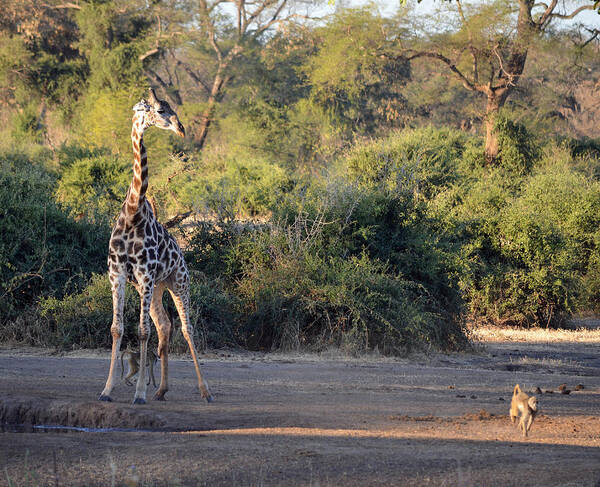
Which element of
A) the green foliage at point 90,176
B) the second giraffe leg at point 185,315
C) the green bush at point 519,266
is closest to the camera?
the second giraffe leg at point 185,315

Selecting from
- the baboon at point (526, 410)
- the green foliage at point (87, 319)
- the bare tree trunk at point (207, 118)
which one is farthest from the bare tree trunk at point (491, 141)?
the baboon at point (526, 410)

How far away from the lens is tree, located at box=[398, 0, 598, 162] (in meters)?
31.3

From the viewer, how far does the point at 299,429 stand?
6875mm

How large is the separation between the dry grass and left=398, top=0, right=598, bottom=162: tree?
12017 mm

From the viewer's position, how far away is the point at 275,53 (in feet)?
138

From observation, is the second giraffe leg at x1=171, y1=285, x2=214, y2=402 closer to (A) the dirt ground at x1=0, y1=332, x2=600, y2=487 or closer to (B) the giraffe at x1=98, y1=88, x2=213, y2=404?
(B) the giraffe at x1=98, y1=88, x2=213, y2=404

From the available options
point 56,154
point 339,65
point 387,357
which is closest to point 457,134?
point 339,65

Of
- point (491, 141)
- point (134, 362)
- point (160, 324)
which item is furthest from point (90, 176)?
point (160, 324)

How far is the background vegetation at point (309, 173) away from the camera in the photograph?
14492 millimetres

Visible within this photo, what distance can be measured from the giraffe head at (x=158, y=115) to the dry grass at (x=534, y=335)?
10452 mm

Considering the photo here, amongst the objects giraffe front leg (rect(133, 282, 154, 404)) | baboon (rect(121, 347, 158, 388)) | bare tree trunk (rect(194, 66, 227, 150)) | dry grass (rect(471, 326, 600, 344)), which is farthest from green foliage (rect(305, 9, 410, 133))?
giraffe front leg (rect(133, 282, 154, 404))

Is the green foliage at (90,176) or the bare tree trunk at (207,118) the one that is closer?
the green foliage at (90,176)

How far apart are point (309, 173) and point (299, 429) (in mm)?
24360

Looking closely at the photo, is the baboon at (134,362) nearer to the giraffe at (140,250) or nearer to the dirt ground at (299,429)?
the dirt ground at (299,429)
